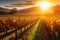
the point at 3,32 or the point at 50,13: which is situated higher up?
the point at 50,13

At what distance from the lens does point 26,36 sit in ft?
43.4

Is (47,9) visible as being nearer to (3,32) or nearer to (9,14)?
(9,14)

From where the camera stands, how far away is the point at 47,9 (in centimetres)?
1281

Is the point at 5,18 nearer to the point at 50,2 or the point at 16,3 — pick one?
the point at 16,3

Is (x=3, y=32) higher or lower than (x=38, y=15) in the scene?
lower

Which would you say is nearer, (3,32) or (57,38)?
(57,38)

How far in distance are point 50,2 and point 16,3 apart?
1.32 meters

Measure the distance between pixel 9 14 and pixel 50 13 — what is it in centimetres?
159

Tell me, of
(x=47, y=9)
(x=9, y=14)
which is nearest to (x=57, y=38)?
(x=47, y=9)

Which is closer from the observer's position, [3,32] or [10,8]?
[10,8]

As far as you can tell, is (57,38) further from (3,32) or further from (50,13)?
(3,32)

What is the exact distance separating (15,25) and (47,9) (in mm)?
1929

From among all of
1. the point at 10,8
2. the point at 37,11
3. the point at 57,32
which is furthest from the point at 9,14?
the point at 57,32

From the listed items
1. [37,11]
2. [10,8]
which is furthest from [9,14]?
[37,11]
